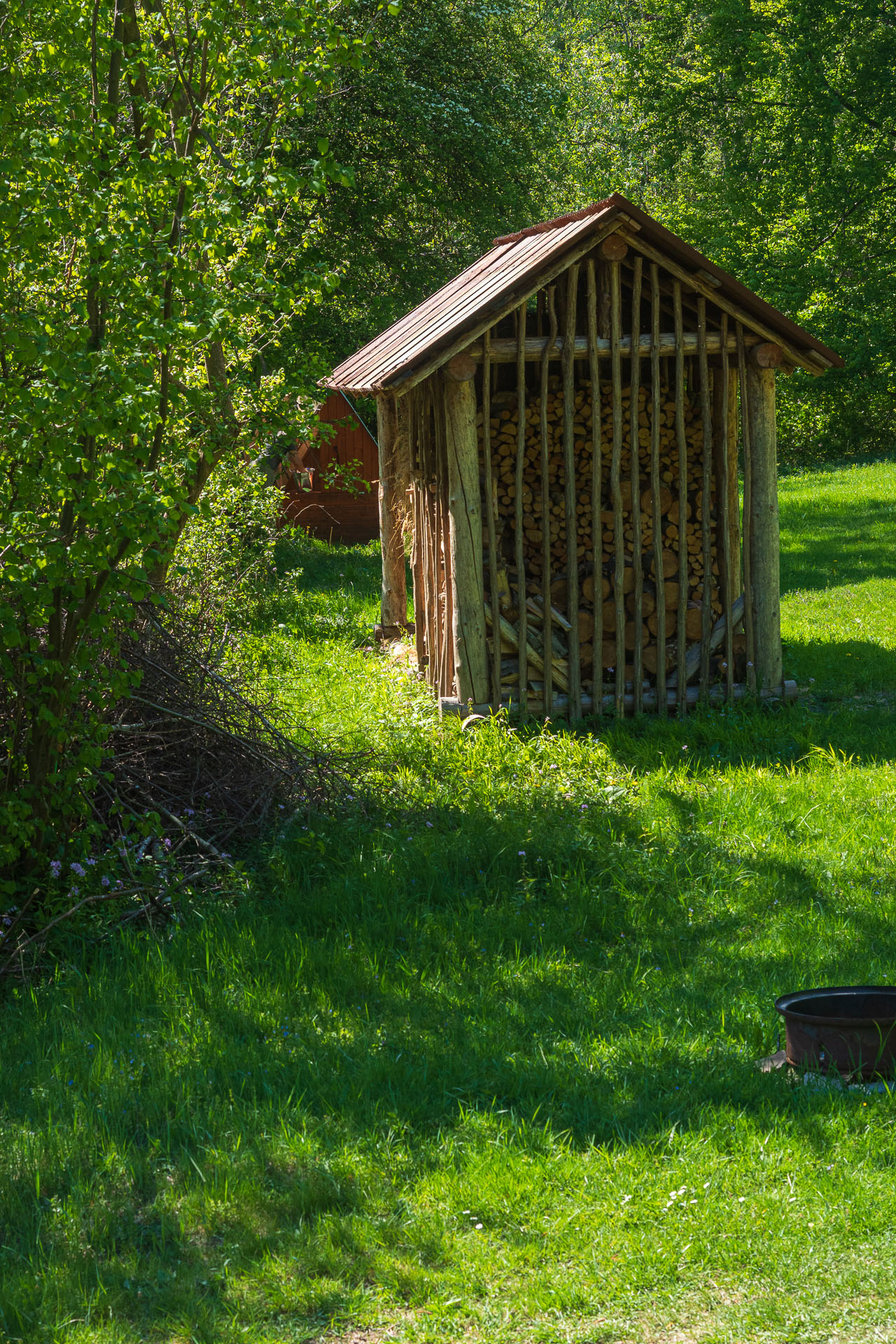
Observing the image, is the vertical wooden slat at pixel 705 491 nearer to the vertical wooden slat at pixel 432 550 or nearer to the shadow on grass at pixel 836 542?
the vertical wooden slat at pixel 432 550

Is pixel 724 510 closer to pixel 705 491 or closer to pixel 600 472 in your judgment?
pixel 705 491

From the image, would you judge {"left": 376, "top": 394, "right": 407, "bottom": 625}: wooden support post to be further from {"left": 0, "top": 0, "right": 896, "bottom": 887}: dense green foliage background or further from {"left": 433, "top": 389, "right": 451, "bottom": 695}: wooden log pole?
{"left": 0, "top": 0, "right": 896, "bottom": 887}: dense green foliage background

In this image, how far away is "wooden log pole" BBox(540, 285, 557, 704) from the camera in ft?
27.0

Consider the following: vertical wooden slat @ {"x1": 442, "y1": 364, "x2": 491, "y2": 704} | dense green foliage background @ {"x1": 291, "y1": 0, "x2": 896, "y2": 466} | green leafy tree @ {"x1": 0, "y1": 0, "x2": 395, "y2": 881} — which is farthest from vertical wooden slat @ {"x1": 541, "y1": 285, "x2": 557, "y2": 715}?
dense green foliage background @ {"x1": 291, "y1": 0, "x2": 896, "y2": 466}

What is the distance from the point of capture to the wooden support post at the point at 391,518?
1090cm

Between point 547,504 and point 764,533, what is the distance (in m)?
1.62

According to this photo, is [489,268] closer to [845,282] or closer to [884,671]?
[884,671]

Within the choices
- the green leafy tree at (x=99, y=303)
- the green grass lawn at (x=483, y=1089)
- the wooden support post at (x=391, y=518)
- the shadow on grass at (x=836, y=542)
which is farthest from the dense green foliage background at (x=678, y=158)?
the green grass lawn at (x=483, y=1089)

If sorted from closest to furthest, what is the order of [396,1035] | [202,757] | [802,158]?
[396,1035], [202,757], [802,158]

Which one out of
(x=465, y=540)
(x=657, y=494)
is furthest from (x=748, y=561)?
(x=465, y=540)

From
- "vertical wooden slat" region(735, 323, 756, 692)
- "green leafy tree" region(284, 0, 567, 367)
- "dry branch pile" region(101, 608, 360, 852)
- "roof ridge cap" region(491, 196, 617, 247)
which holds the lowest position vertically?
"dry branch pile" region(101, 608, 360, 852)

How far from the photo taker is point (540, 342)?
8.20m

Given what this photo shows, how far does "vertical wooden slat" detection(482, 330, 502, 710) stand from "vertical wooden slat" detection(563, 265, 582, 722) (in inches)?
19.5

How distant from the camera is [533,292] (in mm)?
7914
